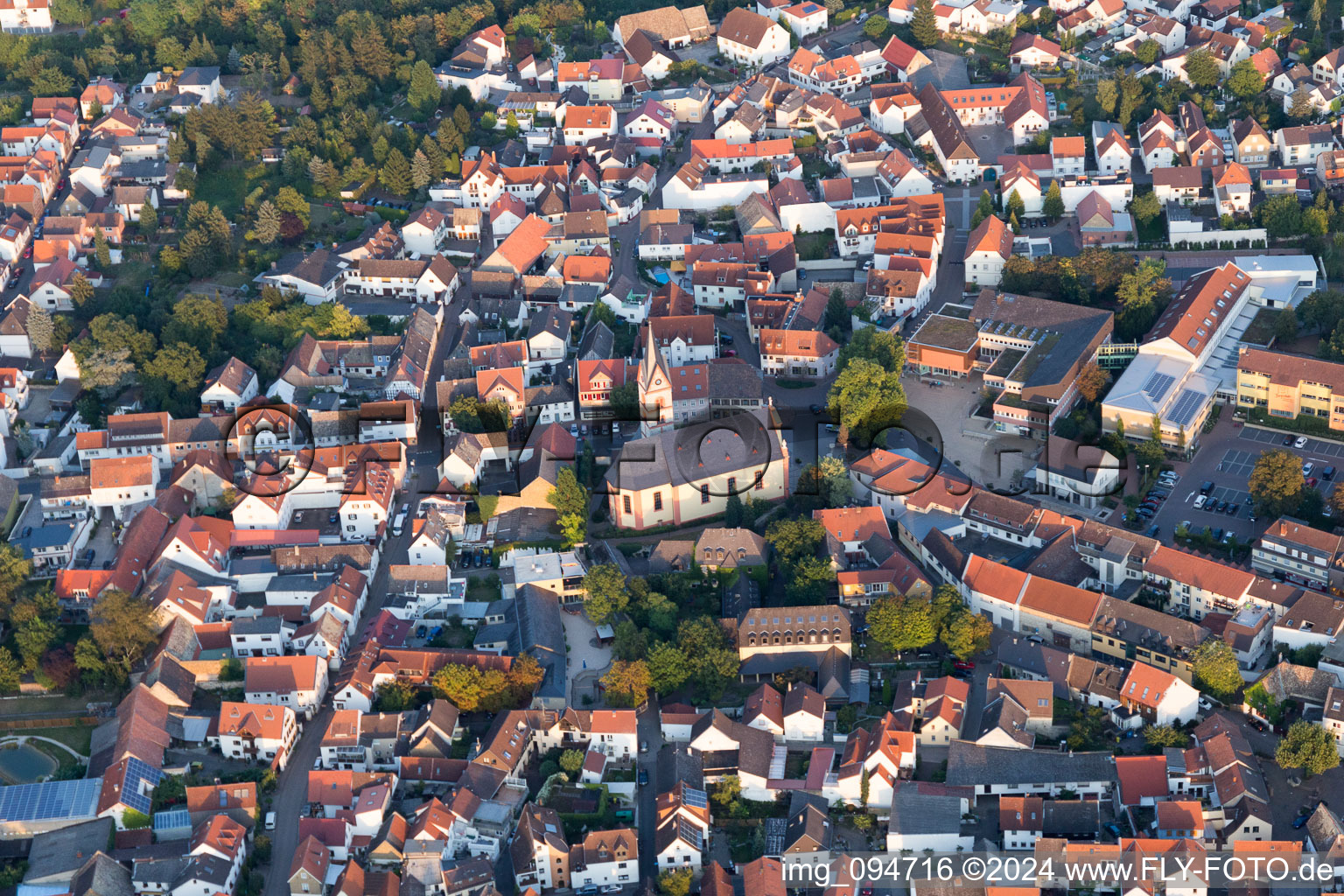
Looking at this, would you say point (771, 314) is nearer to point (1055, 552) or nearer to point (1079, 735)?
point (1055, 552)

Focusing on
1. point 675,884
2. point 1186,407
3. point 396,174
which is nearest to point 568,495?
point 675,884

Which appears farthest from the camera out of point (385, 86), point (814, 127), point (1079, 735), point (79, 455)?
point (385, 86)

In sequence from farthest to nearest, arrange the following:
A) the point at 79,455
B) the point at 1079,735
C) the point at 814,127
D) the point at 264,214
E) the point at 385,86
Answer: the point at 385,86 → the point at 814,127 → the point at 264,214 → the point at 79,455 → the point at 1079,735

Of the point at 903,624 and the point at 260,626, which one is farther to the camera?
the point at 260,626

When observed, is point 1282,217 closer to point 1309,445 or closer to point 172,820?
point 1309,445

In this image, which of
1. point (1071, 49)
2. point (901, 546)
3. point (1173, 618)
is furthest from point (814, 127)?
point (1173, 618)

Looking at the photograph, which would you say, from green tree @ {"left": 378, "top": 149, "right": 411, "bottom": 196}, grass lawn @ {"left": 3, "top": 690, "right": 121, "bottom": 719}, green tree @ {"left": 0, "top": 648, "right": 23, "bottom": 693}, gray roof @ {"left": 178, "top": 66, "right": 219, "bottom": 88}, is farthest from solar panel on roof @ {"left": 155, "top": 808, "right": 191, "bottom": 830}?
gray roof @ {"left": 178, "top": 66, "right": 219, "bottom": 88}

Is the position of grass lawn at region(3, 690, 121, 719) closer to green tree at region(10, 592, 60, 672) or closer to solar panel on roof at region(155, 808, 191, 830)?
green tree at region(10, 592, 60, 672)
